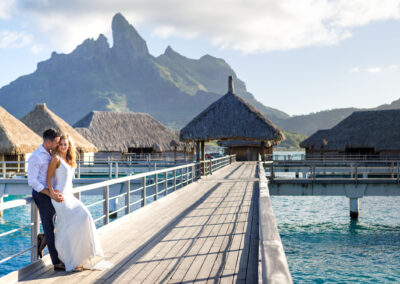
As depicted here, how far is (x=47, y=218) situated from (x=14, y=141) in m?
24.9

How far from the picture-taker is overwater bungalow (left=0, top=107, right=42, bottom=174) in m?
27.1

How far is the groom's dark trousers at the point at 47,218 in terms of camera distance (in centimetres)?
461

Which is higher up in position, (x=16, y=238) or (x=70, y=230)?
(x=70, y=230)

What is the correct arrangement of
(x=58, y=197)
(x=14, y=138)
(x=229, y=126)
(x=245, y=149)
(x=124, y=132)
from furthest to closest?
(x=245, y=149), (x=124, y=132), (x=14, y=138), (x=229, y=126), (x=58, y=197)

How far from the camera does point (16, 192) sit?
20.0m

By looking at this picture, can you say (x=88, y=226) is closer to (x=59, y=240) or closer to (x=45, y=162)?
(x=59, y=240)

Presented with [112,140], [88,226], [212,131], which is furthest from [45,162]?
[112,140]

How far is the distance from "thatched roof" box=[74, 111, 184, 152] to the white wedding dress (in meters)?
36.6

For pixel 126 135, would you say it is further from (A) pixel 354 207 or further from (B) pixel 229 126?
(A) pixel 354 207

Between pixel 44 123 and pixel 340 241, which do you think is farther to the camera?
pixel 44 123

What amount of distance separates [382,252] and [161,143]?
31.0m

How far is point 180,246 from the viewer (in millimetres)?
5926

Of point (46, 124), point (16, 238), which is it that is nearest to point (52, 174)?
point (16, 238)

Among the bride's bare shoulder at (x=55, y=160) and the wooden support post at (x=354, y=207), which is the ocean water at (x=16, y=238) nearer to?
the wooden support post at (x=354, y=207)
